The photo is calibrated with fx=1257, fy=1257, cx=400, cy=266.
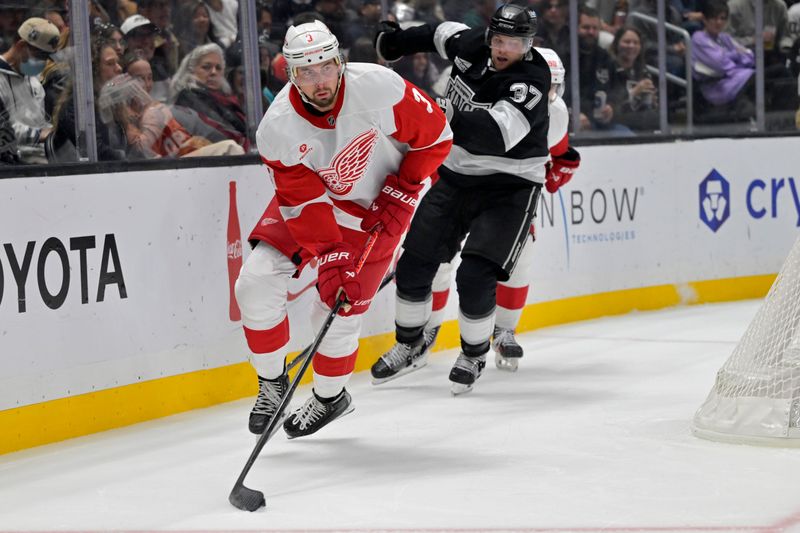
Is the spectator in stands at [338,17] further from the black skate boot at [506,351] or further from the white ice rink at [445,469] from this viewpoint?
the white ice rink at [445,469]

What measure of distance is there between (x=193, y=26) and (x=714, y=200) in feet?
11.1

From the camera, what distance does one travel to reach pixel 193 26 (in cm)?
462

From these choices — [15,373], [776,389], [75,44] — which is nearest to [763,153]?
[776,389]

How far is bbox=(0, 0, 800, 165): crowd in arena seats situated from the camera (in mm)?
3992

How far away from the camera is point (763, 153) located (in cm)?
696

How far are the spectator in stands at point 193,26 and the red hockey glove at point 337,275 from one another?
145 centimetres

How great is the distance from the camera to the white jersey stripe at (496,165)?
4480 mm

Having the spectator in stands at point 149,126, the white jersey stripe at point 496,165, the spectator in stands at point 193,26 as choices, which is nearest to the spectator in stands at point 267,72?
the spectator in stands at point 193,26

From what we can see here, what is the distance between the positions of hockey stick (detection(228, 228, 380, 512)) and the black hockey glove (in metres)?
1.23

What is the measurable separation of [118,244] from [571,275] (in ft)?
9.19

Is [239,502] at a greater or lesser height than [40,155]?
lesser

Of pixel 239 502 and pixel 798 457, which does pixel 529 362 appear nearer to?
pixel 798 457

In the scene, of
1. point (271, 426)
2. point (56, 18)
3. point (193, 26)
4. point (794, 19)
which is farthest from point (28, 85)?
point (794, 19)

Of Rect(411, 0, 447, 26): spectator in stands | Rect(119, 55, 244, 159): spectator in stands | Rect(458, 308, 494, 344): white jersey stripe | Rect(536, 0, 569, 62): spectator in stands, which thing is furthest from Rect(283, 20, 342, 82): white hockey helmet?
Rect(536, 0, 569, 62): spectator in stands
